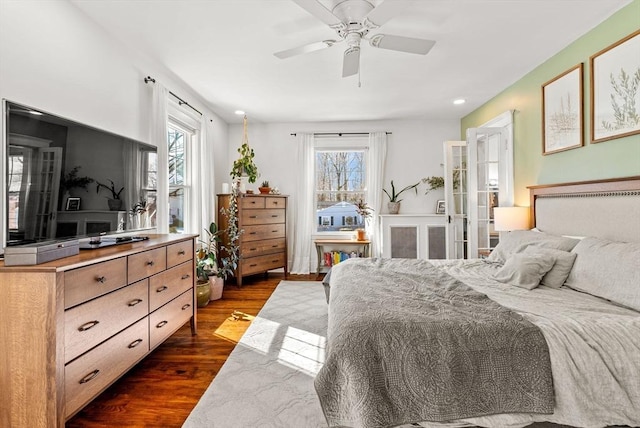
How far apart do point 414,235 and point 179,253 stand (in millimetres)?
3553

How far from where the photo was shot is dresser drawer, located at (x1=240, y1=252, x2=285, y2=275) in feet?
15.1

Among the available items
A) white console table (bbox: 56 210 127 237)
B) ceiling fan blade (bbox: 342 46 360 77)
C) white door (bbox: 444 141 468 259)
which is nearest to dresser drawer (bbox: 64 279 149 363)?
white console table (bbox: 56 210 127 237)

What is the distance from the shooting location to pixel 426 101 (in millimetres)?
4367

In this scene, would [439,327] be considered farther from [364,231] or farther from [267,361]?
[364,231]

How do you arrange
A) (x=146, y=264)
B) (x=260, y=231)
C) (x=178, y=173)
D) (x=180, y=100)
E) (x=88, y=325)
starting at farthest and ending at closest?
(x=260, y=231)
(x=178, y=173)
(x=180, y=100)
(x=146, y=264)
(x=88, y=325)

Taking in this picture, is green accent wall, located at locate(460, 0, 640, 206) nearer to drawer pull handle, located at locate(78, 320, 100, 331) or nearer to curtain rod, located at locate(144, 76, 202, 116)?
drawer pull handle, located at locate(78, 320, 100, 331)

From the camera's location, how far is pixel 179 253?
2625 millimetres

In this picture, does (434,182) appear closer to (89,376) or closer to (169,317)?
(169,317)

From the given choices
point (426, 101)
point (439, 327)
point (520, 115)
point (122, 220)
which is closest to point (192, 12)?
point (122, 220)

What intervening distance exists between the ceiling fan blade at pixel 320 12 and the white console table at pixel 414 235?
3.30 m

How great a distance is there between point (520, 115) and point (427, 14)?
6.40ft

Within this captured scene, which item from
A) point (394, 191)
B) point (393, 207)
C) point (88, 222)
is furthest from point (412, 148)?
point (88, 222)

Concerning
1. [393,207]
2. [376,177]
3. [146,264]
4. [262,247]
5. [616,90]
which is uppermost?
[616,90]

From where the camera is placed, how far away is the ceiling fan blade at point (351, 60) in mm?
2424
